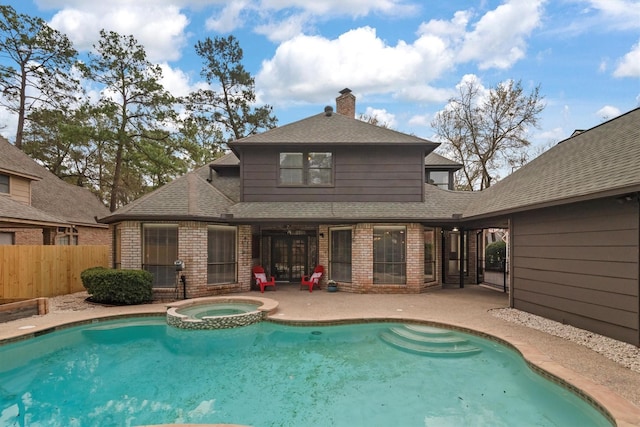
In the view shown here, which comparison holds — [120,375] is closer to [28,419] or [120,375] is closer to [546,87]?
[28,419]

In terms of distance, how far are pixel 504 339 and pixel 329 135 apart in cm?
847

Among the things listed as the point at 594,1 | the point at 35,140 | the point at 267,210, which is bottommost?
the point at 267,210

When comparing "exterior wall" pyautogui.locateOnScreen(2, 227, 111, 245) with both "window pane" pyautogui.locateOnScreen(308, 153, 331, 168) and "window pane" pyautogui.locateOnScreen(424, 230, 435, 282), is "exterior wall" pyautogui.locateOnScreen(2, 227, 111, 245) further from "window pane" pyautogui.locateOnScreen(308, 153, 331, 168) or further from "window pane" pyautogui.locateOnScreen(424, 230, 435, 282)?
"window pane" pyautogui.locateOnScreen(424, 230, 435, 282)

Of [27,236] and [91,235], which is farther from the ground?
[27,236]

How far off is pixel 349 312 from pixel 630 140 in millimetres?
7173

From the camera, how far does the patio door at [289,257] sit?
41.6 ft

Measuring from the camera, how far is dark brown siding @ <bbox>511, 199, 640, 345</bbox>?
17.5 feet

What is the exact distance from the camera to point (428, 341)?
6469 mm

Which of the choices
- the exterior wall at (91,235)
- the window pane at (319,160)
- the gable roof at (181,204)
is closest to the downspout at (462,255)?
the window pane at (319,160)

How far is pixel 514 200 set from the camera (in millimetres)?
8016

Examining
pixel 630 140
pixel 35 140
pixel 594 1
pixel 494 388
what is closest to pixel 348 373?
pixel 494 388

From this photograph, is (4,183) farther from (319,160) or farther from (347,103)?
(347,103)

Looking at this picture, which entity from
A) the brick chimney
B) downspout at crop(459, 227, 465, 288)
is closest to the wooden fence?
the brick chimney

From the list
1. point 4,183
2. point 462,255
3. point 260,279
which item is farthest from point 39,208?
point 462,255
